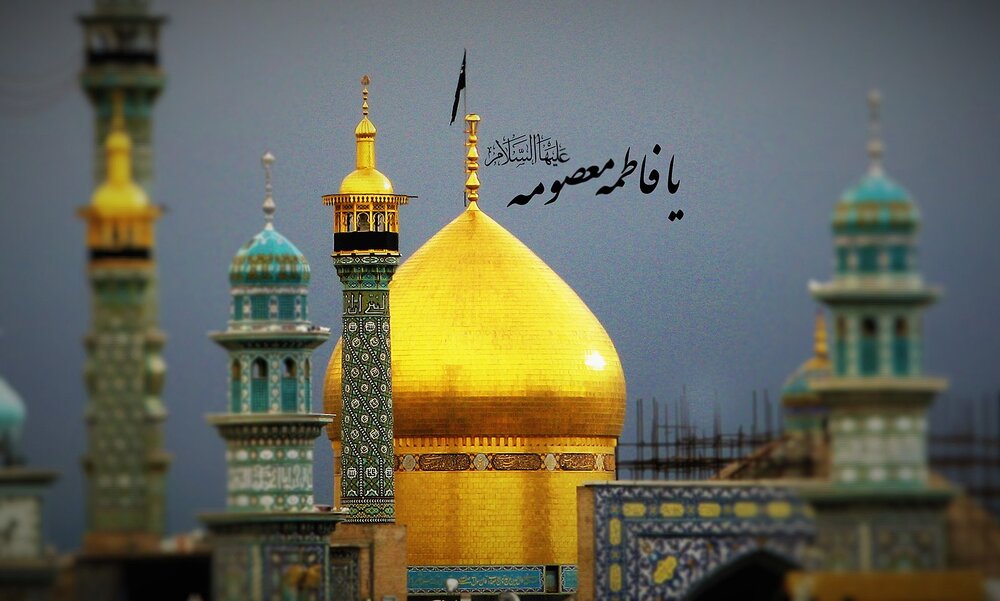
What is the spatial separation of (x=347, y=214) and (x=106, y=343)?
1327 centimetres

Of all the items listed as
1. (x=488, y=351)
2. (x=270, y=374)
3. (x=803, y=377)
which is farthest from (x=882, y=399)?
(x=488, y=351)

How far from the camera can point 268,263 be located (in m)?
42.8

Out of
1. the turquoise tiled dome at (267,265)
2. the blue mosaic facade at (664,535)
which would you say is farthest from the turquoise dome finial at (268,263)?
the blue mosaic facade at (664,535)

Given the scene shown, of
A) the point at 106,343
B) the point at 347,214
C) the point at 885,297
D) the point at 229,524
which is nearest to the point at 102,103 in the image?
the point at 106,343

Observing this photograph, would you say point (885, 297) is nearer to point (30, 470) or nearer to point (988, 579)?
point (988, 579)

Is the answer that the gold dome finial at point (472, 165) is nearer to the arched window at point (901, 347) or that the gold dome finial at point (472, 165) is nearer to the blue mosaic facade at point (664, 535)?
the blue mosaic facade at point (664, 535)

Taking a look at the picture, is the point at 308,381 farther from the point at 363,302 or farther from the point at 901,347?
the point at 901,347

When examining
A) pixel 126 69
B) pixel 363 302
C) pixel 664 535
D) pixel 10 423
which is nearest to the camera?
pixel 126 69

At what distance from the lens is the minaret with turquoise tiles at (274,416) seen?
Result: 41031mm

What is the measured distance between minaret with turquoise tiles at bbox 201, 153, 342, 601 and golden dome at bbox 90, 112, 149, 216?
18.2 feet

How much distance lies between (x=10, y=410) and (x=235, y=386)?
5249 mm

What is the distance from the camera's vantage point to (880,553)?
34281 mm

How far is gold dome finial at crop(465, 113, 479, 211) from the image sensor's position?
170ft

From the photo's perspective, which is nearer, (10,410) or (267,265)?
(10,410)
